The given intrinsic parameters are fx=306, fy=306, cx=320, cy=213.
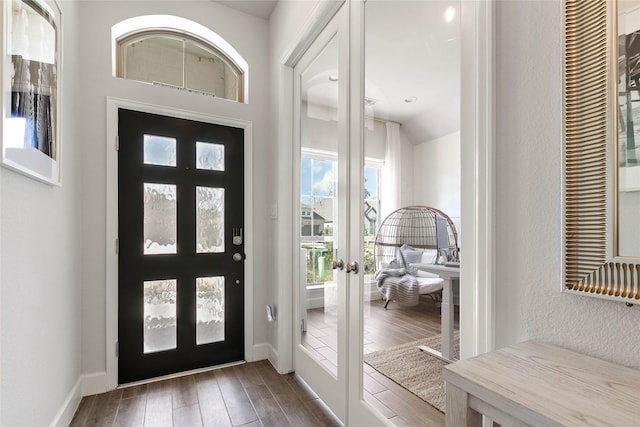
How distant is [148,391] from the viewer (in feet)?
7.01

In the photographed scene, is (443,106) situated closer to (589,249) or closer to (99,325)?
(589,249)

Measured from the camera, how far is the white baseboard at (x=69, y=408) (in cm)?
163

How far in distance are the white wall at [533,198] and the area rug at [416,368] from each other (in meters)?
0.48

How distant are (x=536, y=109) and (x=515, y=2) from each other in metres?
0.32

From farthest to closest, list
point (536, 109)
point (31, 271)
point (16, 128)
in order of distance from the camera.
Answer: point (31, 271)
point (16, 128)
point (536, 109)

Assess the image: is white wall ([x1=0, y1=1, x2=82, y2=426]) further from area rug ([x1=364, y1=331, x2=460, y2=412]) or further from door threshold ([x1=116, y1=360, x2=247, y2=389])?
area rug ([x1=364, y1=331, x2=460, y2=412])

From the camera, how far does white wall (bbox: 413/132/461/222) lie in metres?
1.11

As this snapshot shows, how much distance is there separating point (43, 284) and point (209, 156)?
141 cm

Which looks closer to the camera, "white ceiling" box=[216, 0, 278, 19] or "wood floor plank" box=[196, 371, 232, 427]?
"wood floor plank" box=[196, 371, 232, 427]

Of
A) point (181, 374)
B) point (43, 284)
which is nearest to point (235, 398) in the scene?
point (181, 374)

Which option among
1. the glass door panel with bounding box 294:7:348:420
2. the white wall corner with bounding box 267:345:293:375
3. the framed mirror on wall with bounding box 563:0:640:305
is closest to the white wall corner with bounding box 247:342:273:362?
the white wall corner with bounding box 267:345:293:375

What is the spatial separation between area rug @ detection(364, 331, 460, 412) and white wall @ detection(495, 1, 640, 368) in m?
0.48

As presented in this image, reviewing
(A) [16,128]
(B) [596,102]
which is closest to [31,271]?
(A) [16,128]

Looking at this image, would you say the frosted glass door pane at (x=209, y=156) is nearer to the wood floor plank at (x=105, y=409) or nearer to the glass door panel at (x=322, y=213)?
the glass door panel at (x=322, y=213)
